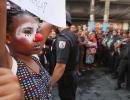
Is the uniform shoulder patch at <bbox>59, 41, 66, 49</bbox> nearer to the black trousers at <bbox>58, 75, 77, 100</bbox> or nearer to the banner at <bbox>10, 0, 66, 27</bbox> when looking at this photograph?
the black trousers at <bbox>58, 75, 77, 100</bbox>

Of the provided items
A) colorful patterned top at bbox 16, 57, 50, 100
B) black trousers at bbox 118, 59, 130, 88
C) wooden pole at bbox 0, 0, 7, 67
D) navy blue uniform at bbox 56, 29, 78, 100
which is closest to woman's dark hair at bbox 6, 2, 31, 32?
colorful patterned top at bbox 16, 57, 50, 100

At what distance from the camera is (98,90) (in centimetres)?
726

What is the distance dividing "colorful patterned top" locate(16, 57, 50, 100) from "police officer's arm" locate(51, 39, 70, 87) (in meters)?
1.79

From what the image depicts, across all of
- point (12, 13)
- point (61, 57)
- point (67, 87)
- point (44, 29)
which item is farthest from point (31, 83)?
point (67, 87)

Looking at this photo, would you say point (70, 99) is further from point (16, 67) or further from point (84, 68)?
point (84, 68)

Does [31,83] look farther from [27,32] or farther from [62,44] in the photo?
[62,44]

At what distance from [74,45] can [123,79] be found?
4427mm

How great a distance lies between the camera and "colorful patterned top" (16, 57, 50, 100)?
139cm

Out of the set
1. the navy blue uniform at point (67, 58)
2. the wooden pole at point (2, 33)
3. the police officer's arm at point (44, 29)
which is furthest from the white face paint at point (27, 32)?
the navy blue uniform at point (67, 58)

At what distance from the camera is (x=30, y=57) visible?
158 centimetres

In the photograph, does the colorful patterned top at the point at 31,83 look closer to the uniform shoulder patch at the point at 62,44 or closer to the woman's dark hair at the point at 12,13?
the woman's dark hair at the point at 12,13

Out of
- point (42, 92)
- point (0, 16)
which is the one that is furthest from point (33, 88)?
point (0, 16)

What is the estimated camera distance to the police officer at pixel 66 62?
335cm

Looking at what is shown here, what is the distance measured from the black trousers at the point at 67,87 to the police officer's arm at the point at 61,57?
39cm
